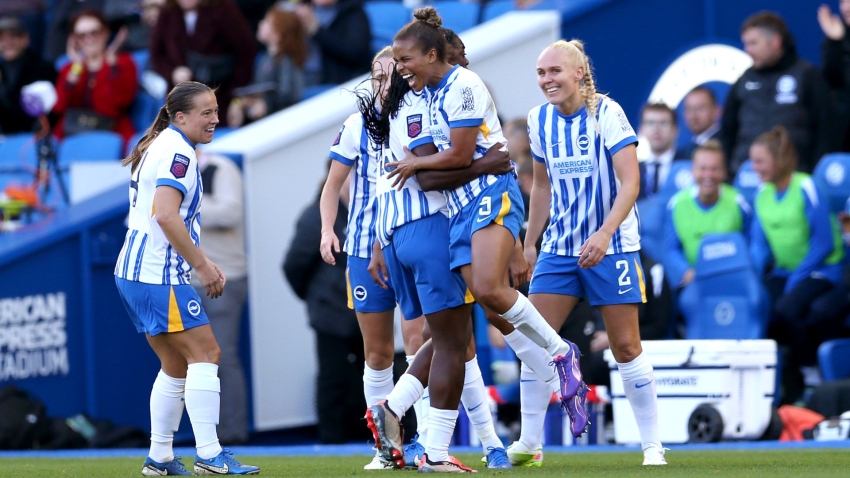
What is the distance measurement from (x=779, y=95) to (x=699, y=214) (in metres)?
1.14

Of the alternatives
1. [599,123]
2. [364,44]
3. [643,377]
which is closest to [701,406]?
[643,377]

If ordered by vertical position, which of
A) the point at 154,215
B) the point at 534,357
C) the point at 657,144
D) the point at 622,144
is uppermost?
the point at 657,144

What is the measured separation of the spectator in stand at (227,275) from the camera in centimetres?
1029

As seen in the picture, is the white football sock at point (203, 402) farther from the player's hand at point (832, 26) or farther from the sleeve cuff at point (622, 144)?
the player's hand at point (832, 26)

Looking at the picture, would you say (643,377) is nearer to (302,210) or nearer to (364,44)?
(302,210)

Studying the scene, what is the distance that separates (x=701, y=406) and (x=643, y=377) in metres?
2.32

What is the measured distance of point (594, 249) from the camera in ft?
19.8

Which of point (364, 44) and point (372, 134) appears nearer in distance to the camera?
point (372, 134)

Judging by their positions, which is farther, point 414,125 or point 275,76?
point 275,76

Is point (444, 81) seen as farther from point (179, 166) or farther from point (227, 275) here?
point (227, 275)

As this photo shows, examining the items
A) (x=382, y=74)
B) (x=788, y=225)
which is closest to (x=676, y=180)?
(x=788, y=225)

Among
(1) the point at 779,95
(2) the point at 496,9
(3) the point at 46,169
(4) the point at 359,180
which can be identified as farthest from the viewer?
(2) the point at 496,9

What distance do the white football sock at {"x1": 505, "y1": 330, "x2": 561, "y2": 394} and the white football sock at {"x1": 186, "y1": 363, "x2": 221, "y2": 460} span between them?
1.31 m

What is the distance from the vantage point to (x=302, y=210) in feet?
35.6
